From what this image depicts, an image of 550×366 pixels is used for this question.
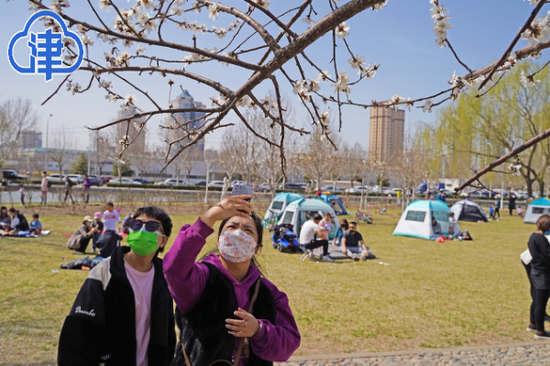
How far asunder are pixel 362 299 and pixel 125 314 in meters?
5.59

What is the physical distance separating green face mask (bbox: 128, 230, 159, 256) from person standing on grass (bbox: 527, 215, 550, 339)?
4.84 metres

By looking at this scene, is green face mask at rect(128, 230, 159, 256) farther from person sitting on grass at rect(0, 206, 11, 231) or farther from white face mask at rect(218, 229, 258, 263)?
person sitting on grass at rect(0, 206, 11, 231)

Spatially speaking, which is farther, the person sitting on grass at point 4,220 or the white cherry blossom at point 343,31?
the person sitting on grass at point 4,220

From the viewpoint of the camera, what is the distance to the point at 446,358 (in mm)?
4805

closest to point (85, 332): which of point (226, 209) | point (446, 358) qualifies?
point (226, 209)

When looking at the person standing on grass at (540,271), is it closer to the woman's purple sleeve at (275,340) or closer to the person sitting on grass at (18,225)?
the woman's purple sleeve at (275,340)

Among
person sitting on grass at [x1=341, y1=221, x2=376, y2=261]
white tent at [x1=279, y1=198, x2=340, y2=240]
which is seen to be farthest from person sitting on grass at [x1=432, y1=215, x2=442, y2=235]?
person sitting on grass at [x1=341, y1=221, x2=376, y2=261]

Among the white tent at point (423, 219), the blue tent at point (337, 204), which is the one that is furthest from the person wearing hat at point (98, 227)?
the blue tent at point (337, 204)

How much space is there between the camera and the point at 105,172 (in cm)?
6438

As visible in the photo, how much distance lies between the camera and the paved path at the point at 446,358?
181 inches

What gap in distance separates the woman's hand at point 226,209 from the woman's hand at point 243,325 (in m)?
0.39

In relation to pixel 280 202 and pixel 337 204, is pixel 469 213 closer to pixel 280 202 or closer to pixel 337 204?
pixel 337 204

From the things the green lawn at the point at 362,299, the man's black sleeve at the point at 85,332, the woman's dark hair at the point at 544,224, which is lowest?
the green lawn at the point at 362,299

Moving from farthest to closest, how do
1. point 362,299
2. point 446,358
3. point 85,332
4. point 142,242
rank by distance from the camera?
point 362,299 < point 446,358 < point 142,242 < point 85,332
